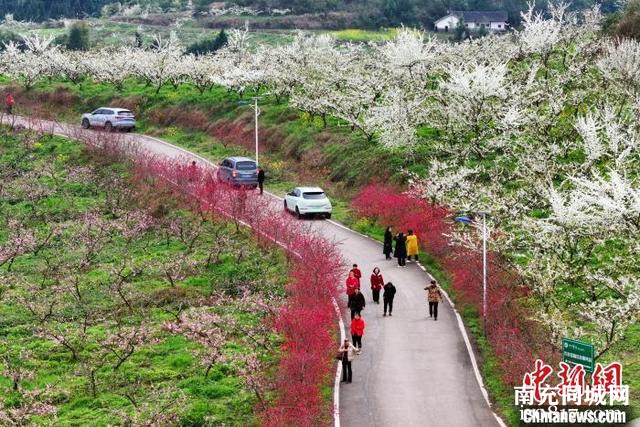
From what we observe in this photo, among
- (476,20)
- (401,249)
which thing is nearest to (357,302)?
(401,249)

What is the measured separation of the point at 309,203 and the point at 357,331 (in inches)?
657

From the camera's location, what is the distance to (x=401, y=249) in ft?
117

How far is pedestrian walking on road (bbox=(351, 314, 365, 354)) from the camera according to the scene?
26.4 metres

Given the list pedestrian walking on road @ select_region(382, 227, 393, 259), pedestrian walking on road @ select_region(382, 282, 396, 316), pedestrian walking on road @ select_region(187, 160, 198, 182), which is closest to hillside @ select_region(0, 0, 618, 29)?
pedestrian walking on road @ select_region(187, 160, 198, 182)

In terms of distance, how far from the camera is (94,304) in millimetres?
32938

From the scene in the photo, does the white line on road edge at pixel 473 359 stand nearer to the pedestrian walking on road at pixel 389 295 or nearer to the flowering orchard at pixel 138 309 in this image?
the pedestrian walking on road at pixel 389 295

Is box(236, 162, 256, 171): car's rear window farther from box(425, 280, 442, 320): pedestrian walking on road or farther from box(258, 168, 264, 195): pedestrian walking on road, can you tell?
box(425, 280, 442, 320): pedestrian walking on road

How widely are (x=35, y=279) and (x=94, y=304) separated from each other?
15.5 feet

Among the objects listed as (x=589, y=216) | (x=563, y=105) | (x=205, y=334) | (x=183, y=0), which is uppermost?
(x=183, y=0)

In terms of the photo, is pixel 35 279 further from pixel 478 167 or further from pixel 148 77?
pixel 148 77

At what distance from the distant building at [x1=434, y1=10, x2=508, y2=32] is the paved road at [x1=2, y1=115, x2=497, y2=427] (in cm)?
9514

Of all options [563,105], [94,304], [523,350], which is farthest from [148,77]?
[523,350]

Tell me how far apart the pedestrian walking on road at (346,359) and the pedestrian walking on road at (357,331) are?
1691 millimetres

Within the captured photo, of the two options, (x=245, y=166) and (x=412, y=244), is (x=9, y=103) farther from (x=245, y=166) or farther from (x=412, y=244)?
(x=412, y=244)
